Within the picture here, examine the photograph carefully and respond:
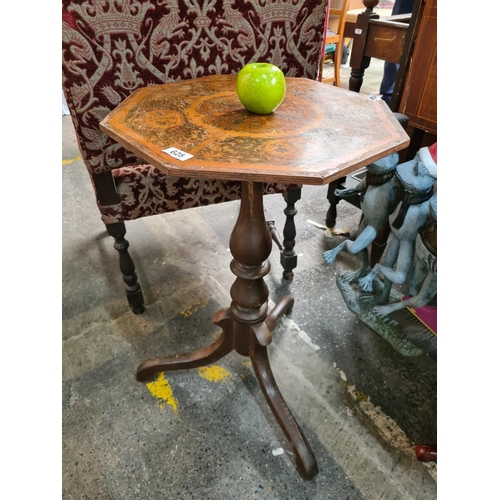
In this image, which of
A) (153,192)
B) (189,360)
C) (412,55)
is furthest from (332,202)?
(189,360)

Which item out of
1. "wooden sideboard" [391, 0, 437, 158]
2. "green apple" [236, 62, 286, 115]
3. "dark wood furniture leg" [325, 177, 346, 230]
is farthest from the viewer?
"dark wood furniture leg" [325, 177, 346, 230]

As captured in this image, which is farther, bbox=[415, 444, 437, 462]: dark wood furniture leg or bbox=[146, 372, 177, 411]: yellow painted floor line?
bbox=[146, 372, 177, 411]: yellow painted floor line

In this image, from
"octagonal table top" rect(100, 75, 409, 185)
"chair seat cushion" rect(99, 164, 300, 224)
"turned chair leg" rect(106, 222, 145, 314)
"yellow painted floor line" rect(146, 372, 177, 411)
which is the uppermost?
"octagonal table top" rect(100, 75, 409, 185)

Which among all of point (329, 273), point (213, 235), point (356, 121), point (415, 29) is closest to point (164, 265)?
point (213, 235)

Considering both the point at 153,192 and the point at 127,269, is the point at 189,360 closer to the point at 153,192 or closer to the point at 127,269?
the point at 127,269

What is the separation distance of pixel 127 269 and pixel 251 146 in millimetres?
961

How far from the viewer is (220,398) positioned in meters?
1.33

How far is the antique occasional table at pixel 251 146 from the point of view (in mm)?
707

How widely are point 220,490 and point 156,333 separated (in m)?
0.67

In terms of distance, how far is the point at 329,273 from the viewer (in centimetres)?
189

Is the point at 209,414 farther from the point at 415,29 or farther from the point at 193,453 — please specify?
the point at 415,29

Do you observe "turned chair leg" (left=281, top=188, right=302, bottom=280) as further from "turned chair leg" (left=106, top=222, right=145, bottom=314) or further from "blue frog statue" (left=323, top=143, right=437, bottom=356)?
"turned chair leg" (left=106, top=222, right=145, bottom=314)

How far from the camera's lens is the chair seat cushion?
1.35 m

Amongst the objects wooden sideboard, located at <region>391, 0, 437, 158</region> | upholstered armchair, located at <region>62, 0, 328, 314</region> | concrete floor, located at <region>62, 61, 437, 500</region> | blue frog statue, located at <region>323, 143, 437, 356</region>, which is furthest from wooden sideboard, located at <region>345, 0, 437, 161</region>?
concrete floor, located at <region>62, 61, 437, 500</region>
